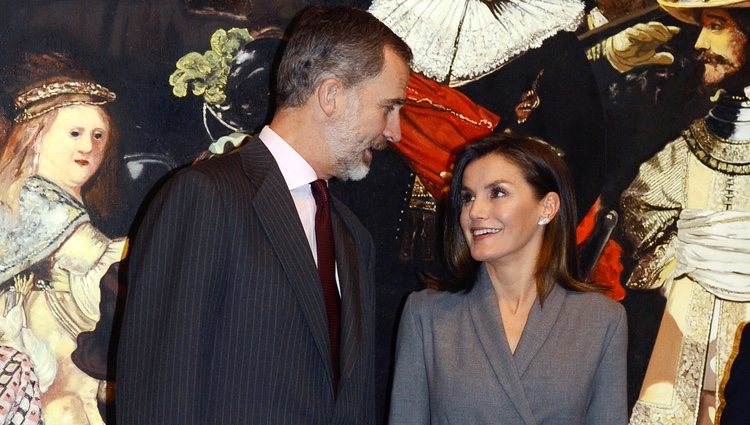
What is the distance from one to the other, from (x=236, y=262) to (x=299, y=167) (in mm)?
321

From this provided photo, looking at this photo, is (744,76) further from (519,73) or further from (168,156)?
(168,156)

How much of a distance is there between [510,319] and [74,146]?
1330 millimetres

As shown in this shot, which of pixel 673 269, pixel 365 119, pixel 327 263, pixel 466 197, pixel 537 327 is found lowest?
pixel 537 327

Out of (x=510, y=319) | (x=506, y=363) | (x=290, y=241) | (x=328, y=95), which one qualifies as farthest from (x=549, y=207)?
(x=290, y=241)

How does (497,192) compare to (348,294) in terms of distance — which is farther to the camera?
(497,192)

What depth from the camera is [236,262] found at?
1.97m

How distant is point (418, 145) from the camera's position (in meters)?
3.13

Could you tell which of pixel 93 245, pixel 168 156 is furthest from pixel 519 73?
pixel 93 245

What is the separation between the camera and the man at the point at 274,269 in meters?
1.91

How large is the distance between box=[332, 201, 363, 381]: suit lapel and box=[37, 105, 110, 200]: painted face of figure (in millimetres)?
768

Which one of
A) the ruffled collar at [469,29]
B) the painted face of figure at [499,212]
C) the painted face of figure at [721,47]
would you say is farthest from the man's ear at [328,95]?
the painted face of figure at [721,47]

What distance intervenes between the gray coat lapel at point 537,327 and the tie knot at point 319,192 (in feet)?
2.44

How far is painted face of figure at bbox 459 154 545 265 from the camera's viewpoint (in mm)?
2658

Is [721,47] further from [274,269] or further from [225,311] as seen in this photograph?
[225,311]
